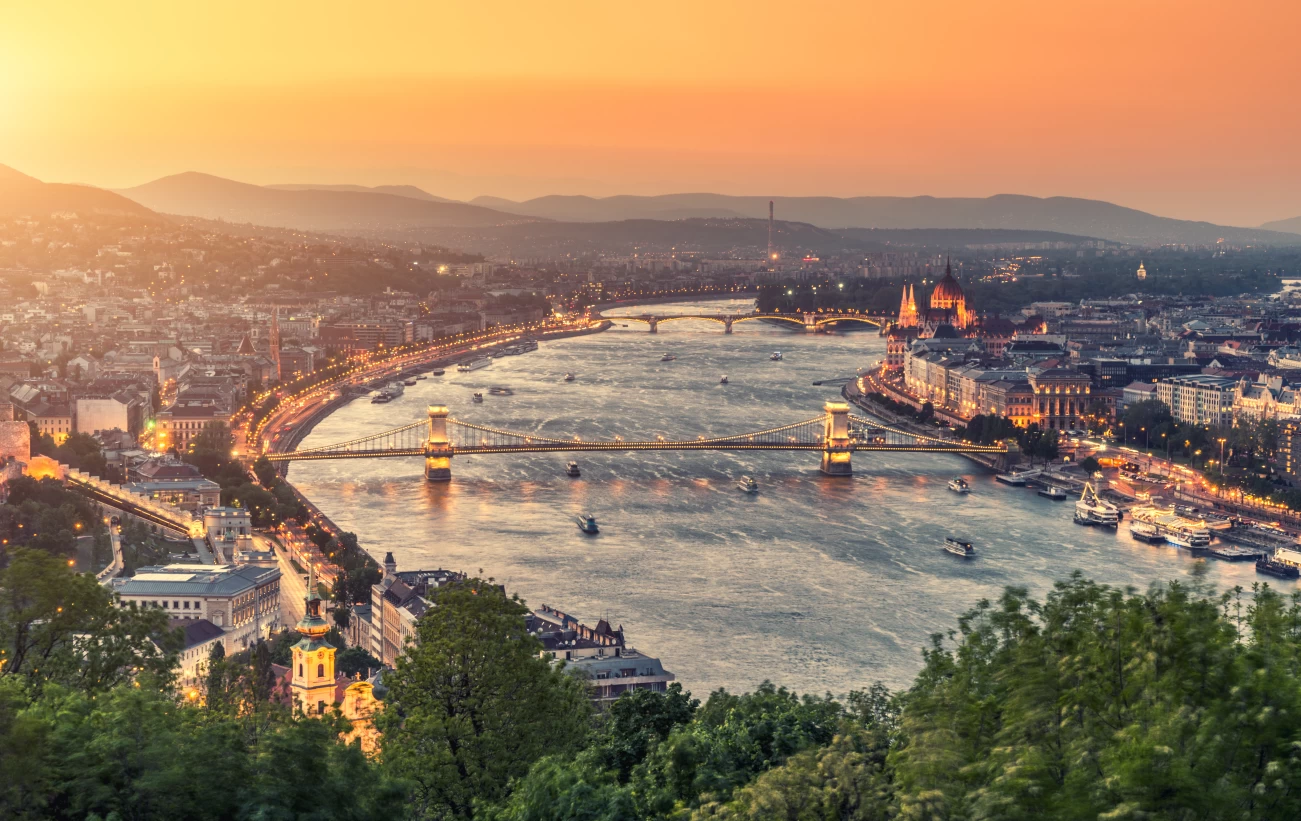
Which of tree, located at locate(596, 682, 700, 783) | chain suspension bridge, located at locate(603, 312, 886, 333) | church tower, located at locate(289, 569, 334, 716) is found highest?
tree, located at locate(596, 682, 700, 783)

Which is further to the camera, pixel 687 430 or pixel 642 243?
pixel 642 243

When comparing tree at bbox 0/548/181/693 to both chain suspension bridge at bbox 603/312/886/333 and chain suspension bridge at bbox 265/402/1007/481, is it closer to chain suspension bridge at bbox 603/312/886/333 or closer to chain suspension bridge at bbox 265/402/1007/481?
chain suspension bridge at bbox 265/402/1007/481

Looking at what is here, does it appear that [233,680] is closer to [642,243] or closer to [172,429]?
[172,429]

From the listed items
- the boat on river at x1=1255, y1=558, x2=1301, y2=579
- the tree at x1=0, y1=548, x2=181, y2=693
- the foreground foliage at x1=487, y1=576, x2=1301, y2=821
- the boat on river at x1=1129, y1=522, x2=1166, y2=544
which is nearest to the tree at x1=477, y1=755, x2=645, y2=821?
the foreground foliage at x1=487, y1=576, x2=1301, y2=821

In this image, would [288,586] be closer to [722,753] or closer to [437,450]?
[437,450]

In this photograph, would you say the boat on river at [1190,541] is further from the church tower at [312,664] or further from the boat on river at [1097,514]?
the church tower at [312,664]

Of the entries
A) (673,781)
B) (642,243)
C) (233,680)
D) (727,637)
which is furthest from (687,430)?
(642,243)
